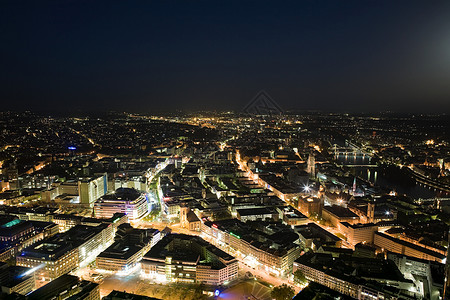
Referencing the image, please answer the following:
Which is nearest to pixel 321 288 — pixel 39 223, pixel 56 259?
pixel 56 259

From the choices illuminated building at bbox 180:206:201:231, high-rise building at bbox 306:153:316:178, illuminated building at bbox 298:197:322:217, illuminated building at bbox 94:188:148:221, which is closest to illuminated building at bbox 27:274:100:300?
illuminated building at bbox 180:206:201:231

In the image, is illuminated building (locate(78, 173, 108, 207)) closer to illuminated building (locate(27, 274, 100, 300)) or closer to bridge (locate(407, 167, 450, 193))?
illuminated building (locate(27, 274, 100, 300))

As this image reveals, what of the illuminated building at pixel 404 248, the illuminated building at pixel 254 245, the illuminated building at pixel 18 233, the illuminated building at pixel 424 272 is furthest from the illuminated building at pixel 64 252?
the illuminated building at pixel 404 248

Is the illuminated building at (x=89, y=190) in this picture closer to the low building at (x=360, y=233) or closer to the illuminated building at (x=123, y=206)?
the illuminated building at (x=123, y=206)

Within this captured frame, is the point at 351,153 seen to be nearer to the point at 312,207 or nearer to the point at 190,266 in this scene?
the point at 312,207

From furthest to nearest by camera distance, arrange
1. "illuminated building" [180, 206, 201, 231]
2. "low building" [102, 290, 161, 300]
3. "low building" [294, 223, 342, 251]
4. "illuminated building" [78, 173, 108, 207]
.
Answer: "illuminated building" [78, 173, 108, 207] < "illuminated building" [180, 206, 201, 231] < "low building" [294, 223, 342, 251] < "low building" [102, 290, 161, 300]

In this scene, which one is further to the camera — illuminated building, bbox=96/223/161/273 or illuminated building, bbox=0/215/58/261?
illuminated building, bbox=0/215/58/261

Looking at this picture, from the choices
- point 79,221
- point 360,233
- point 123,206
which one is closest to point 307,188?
point 360,233

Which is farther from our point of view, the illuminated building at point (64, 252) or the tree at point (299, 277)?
the illuminated building at point (64, 252)
